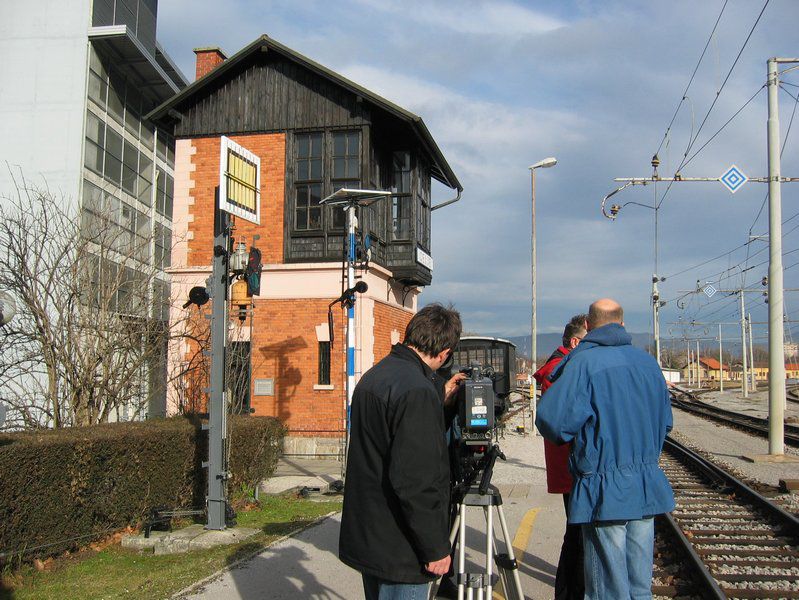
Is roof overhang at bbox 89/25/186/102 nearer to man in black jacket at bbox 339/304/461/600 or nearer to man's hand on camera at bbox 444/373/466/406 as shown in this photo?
man's hand on camera at bbox 444/373/466/406

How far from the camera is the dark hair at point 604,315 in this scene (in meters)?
4.08

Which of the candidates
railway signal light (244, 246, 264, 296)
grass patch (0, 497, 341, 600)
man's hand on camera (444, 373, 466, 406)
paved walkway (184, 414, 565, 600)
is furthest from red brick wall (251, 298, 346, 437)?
man's hand on camera (444, 373, 466, 406)

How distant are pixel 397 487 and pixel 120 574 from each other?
187 inches

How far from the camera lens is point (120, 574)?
6.65 meters

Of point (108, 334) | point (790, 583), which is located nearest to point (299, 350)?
point (108, 334)

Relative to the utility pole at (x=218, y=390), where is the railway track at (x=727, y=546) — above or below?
below

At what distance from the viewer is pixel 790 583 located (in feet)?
19.9

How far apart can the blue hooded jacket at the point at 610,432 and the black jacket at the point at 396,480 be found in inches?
Result: 32.8

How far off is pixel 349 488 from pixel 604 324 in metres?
1.75

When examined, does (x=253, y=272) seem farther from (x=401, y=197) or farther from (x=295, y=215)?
(x=401, y=197)

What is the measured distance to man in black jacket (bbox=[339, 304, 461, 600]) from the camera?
3.06m

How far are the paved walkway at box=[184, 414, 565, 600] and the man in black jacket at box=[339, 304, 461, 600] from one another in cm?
287

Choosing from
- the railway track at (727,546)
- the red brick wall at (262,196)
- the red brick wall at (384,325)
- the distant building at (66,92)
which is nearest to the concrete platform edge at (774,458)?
the railway track at (727,546)

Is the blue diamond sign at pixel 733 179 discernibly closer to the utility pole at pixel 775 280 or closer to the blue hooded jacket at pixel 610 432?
the utility pole at pixel 775 280
